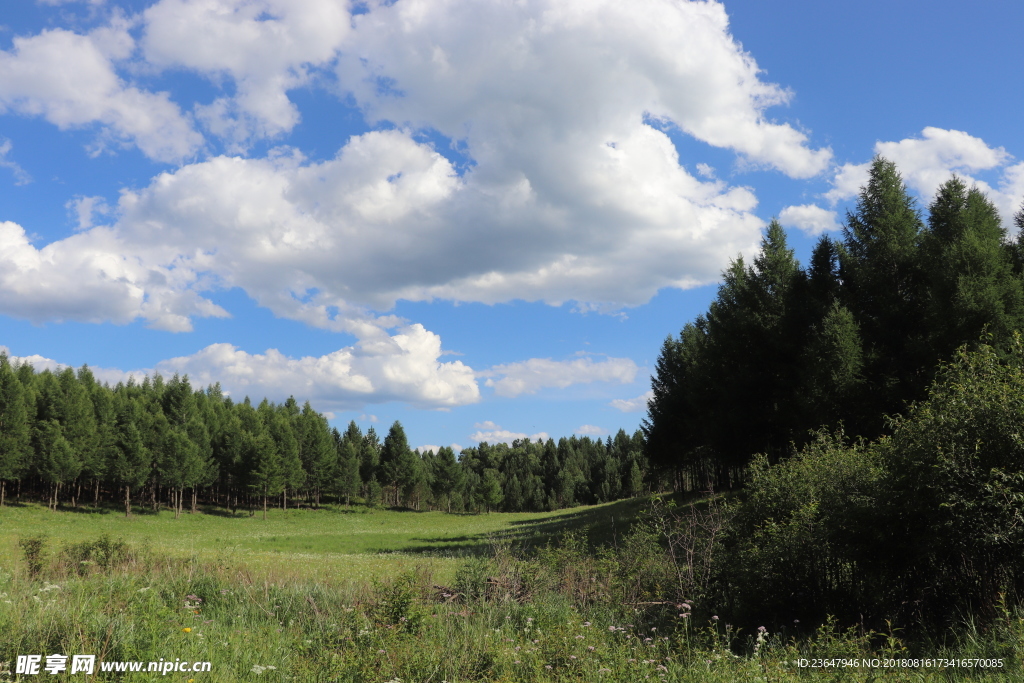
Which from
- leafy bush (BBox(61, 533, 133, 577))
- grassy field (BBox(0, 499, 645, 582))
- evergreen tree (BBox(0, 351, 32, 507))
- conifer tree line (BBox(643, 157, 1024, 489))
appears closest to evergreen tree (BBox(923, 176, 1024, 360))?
conifer tree line (BBox(643, 157, 1024, 489))

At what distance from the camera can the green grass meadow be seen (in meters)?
6.41

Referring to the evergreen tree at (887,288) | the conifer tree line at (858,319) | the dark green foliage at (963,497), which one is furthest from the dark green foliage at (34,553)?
the evergreen tree at (887,288)

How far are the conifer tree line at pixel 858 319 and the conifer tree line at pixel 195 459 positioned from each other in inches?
648

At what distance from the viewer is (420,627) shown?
8.30 m

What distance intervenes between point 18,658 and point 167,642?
1352 millimetres

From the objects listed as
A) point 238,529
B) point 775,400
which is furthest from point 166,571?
point 238,529

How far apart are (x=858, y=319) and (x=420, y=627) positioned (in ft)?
86.3

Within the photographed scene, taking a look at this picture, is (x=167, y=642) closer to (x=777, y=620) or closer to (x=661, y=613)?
(x=661, y=613)

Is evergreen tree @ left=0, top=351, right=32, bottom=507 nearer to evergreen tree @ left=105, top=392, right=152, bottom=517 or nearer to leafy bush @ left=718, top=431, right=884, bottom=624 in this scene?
evergreen tree @ left=105, top=392, right=152, bottom=517

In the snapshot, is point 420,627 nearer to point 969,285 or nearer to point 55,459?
point 969,285

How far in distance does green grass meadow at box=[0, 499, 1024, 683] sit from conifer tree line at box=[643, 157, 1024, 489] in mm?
13687

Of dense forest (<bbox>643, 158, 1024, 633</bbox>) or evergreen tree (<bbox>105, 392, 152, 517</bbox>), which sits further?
evergreen tree (<bbox>105, 392, 152, 517</bbox>)

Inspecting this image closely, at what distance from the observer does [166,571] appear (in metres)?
12.1

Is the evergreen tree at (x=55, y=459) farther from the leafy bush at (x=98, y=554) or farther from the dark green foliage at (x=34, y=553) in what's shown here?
the dark green foliage at (x=34, y=553)
